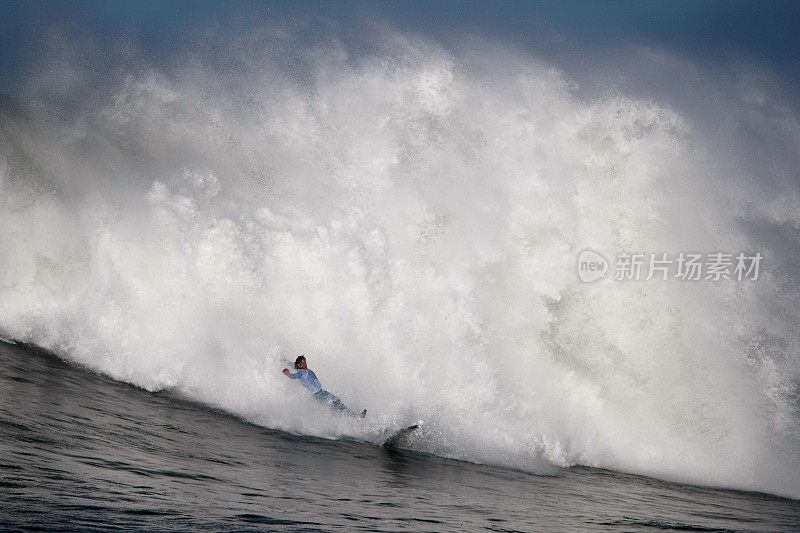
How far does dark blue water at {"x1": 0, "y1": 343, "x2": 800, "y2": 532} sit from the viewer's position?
454 centimetres

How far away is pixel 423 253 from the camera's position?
43.4 ft

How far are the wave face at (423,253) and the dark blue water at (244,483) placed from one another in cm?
134

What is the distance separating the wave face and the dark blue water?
52.6 inches

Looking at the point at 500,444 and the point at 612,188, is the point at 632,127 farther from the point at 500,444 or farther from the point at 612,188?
the point at 500,444

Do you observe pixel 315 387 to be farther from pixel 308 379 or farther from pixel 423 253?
pixel 423 253

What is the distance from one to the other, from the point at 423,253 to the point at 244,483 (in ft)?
25.9

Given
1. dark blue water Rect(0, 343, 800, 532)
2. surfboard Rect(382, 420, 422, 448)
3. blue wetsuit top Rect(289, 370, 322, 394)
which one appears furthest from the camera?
blue wetsuit top Rect(289, 370, 322, 394)

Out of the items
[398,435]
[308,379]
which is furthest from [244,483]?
[308,379]

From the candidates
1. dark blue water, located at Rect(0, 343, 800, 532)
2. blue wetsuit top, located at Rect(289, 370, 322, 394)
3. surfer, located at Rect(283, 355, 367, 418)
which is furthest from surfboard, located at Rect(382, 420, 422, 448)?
blue wetsuit top, located at Rect(289, 370, 322, 394)

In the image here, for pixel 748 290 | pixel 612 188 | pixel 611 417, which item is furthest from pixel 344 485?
pixel 748 290

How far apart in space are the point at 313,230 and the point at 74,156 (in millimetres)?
6220

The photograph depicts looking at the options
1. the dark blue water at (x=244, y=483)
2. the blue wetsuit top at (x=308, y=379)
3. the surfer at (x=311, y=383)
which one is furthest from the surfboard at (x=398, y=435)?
the blue wetsuit top at (x=308, y=379)

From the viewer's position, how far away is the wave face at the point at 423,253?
1171 centimetres

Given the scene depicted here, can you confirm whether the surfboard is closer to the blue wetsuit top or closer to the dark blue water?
the dark blue water
